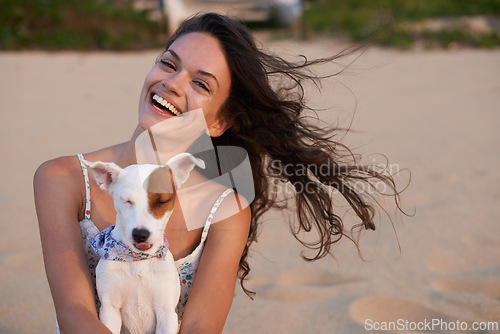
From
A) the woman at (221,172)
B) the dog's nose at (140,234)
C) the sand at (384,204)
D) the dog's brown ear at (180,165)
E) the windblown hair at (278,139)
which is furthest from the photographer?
the sand at (384,204)

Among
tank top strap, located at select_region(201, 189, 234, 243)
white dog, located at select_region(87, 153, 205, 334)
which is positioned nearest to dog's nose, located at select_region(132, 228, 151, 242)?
→ white dog, located at select_region(87, 153, 205, 334)

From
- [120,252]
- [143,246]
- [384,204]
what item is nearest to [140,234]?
[143,246]

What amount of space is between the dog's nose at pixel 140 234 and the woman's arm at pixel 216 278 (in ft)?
2.29

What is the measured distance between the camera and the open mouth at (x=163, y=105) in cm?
261

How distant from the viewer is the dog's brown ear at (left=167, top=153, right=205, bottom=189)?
2.05 metres

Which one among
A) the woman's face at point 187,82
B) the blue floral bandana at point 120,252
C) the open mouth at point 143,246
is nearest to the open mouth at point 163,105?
the woman's face at point 187,82

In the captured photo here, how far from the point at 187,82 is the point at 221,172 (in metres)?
0.63

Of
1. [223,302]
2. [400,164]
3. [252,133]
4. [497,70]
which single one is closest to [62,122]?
[400,164]

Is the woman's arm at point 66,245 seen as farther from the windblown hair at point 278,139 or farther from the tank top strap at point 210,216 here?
the windblown hair at point 278,139

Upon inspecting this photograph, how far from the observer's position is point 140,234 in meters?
1.93

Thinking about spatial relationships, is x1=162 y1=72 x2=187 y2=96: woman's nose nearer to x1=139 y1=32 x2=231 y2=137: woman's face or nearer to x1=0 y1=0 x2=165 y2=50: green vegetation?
x1=139 y1=32 x2=231 y2=137: woman's face

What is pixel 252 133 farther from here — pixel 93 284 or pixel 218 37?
pixel 93 284

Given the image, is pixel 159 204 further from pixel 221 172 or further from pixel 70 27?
pixel 70 27

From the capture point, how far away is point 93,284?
8.06ft
